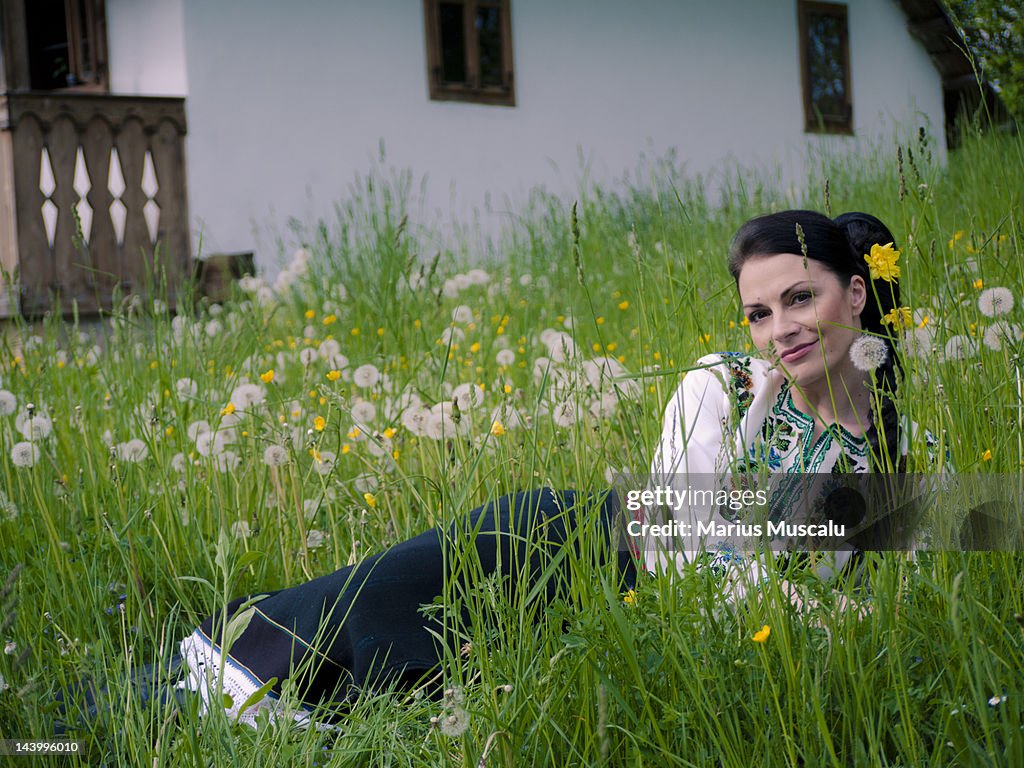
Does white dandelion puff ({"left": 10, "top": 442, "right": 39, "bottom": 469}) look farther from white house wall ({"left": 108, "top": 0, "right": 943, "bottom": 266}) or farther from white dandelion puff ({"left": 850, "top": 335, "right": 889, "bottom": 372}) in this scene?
white house wall ({"left": 108, "top": 0, "right": 943, "bottom": 266})

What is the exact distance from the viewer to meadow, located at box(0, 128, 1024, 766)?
1581 mm

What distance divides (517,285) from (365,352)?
147cm

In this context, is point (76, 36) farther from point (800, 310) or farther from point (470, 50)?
point (800, 310)

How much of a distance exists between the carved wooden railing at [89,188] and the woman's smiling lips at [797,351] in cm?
638

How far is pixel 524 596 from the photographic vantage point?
1.77 meters

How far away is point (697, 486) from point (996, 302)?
2.37 feet

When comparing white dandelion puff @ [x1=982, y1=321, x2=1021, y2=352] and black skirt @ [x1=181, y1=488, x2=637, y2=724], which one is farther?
black skirt @ [x1=181, y1=488, x2=637, y2=724]

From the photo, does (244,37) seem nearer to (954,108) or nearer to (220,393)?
(220,393)

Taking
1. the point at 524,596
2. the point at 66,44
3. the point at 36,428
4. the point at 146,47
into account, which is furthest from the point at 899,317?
the point at 66,44

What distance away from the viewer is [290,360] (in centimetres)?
518

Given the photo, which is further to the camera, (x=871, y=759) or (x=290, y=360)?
(x=290, y=360)

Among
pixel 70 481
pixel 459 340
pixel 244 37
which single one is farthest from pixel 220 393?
pixel 244 37

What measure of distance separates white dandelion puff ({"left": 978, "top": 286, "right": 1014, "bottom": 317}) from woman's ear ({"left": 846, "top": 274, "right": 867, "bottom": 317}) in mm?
291

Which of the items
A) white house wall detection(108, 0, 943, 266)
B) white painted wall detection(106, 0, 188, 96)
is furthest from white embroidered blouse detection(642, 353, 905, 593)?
white painted wall detection(106, 0, 188, 96)
